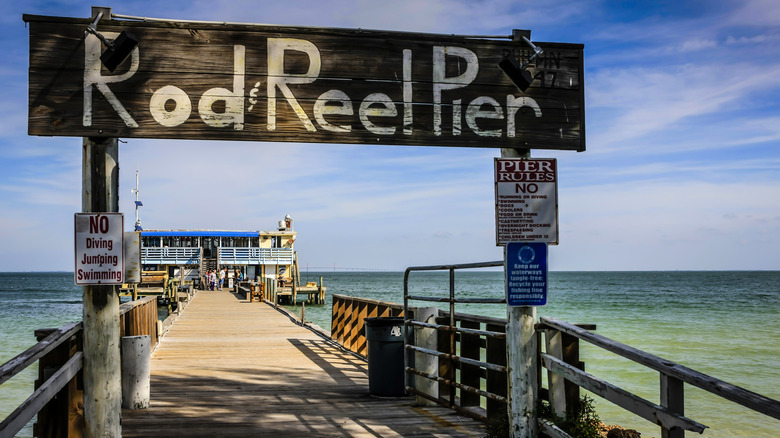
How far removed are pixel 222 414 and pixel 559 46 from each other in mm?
5068

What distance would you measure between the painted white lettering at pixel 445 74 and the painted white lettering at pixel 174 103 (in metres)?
2.05

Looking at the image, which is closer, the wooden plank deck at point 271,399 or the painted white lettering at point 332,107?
the painted white lettering at point 332,107

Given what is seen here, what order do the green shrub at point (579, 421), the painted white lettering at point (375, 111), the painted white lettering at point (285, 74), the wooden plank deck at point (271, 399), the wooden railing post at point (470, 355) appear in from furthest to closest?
the wooden railing post at point (470, 355) < the wooden plank deck at point (271, 399) < the painted white lettering at point (375, 111) < the painted white lettering at point (285, 74) < the green shrub at point (579, 421)

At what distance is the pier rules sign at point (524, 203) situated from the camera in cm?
545

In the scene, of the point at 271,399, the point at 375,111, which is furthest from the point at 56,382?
the point at 271,399

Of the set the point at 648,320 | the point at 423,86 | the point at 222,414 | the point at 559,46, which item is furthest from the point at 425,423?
the point at 648,320

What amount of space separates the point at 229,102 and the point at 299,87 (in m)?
0.59

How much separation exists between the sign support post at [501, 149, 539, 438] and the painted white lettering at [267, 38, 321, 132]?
2.13m

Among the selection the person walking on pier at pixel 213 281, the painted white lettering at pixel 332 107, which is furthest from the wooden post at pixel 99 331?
the person walking on pier at pixel 213 281

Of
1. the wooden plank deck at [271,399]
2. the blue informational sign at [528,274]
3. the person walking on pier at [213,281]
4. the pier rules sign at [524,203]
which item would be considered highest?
the pier rules sign at [524,203]

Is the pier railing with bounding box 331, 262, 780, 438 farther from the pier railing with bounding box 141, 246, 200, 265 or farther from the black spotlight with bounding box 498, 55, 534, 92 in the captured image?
the pier railing with bounding box 141, 246, 200, 265

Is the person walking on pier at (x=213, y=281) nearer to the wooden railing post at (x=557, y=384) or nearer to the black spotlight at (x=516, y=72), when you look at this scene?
the black spotlight at (x=516, y=72)

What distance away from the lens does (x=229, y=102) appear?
5.60 m

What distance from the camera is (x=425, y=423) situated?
6.70 metres
